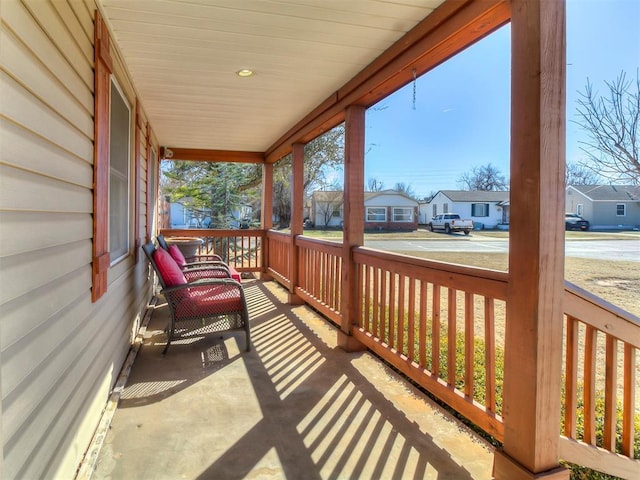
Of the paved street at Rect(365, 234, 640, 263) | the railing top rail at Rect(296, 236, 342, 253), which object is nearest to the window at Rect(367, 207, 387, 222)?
the railing top rail at Rect(296, 236, 342, 253)

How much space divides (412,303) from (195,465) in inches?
62.0

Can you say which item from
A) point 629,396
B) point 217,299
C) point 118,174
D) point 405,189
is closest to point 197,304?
point 217,299

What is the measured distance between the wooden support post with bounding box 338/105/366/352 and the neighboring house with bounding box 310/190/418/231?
9 centimetres

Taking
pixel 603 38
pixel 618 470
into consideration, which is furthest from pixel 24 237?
pixel 603 38

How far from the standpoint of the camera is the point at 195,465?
1.88m

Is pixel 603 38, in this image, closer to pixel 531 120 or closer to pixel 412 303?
pixel 531 120

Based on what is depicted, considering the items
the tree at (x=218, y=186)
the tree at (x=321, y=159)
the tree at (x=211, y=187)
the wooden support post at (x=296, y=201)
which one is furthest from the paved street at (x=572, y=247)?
the tree at (x=211, y=187)

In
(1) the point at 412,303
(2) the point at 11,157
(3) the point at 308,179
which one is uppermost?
(3) the point at 308,179

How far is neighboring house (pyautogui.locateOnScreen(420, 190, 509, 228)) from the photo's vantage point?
1.91 meters

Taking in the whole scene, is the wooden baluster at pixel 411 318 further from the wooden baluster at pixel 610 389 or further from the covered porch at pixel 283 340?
the wooden baluster at pixel 610 389

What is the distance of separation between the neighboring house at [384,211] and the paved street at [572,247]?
1.03ft

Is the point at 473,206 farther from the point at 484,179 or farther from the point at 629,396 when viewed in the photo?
the point at 629,396

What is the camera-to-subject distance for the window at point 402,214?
3.01m

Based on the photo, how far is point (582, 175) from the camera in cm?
192
